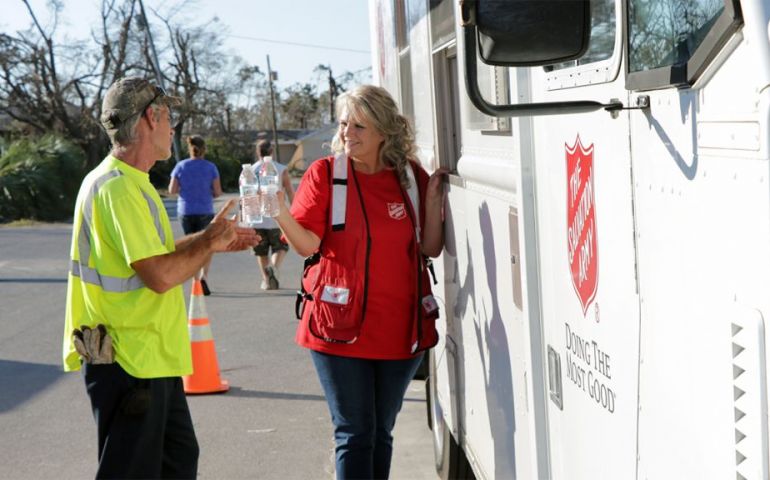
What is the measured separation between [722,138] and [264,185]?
2769 mm

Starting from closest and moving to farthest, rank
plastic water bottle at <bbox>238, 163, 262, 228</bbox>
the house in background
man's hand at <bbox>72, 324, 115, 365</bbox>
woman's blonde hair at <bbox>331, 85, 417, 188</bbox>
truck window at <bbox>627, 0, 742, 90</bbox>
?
truck window at <bbox>627, 0, 742, 90</bbox> → man's hand at <bbox>72, 324, 115, 365</bbox> → plastic water bottle at <bbox>238, 163, 262, 228</bbox> → woman's blonde hair at <bbox>331, 85, 417, 188</bbox> → the house in background

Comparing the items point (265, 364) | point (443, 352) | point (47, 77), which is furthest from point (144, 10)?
point (443, 352)

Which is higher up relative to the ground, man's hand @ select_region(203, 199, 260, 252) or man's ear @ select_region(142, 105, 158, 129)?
man's ear @ select_region(142, 105, 158, 129)

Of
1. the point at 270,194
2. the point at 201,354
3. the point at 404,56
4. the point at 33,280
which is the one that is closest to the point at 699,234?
the point at 270,194

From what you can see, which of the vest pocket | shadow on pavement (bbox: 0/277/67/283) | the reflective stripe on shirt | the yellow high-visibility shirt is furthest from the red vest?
shadow on pavement (bbox: 0/277/67/283)

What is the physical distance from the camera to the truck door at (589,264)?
2.23 m

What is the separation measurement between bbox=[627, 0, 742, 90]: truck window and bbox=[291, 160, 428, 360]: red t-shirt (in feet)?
7.67

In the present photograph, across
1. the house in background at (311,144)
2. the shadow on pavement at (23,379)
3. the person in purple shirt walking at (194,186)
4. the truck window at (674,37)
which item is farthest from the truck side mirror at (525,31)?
the house in background at (311,144)

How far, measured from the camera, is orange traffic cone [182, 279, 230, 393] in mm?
7926

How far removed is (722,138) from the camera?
168cm

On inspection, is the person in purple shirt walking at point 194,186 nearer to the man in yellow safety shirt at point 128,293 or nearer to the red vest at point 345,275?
the red vest at point 345,275

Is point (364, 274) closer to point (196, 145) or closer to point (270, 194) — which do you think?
point (270, 194)

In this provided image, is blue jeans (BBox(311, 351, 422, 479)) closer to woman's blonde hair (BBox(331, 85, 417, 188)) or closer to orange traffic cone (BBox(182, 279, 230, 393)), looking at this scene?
woman's blonde hair (BBox(331, 85, 417, 188))

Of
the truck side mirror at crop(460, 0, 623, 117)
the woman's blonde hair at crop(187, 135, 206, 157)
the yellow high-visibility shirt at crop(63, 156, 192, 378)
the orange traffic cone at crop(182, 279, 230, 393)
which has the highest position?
the truck side mirror at crop(460, 0, 623, 117)
